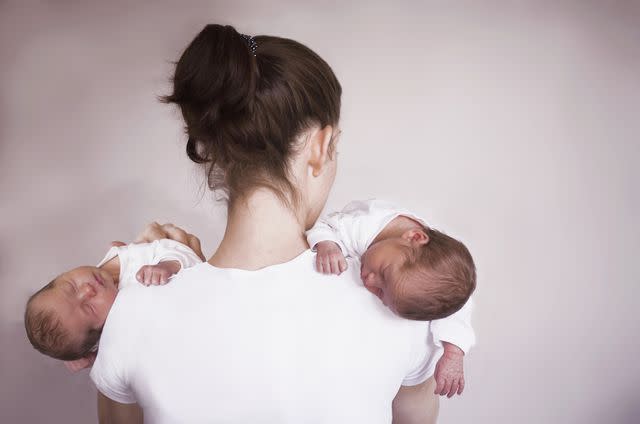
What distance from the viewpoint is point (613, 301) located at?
7.08ft

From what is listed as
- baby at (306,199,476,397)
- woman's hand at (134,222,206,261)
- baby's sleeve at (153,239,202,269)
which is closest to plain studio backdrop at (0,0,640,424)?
woman's hand at (134,222,206,261)

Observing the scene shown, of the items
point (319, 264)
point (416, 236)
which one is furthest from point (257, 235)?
point (416, 236)

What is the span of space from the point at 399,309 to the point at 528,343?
4.50 ft

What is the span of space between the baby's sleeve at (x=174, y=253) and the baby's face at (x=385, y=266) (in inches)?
15.6

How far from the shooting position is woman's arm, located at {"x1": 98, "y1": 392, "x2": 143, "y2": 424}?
114 cm

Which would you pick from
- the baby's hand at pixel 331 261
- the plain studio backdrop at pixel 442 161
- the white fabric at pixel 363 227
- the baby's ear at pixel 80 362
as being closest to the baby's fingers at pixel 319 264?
the baby's hand at pixel 331 261

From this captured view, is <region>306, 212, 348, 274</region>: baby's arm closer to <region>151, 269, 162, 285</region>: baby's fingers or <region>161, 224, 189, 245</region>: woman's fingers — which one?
<region>151, 269, 162, 285</region>: baby's fingers

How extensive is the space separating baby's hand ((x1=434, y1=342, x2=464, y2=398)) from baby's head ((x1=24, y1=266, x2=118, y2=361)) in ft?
2.32

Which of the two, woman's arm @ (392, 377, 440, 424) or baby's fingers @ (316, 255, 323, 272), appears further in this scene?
woman's arm @ (392, 377, 440, 424)

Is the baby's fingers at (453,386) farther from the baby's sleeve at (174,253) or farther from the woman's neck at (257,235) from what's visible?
the baby's sleeve at (174,253)

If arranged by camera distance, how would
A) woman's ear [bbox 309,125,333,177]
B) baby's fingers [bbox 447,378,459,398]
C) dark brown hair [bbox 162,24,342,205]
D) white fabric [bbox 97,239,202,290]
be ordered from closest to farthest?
dark brown hair [bbox 162,24,342,205]
woman's ear [bbox 309,125,333,177]
baby's fingers [bbox 447,378,459,398]
white fabric [bbox 97,239,202,290]

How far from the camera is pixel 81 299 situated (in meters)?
1.21

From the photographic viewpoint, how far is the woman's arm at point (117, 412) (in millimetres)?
1139

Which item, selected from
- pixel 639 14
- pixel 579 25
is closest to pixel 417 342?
pixel 579 25
